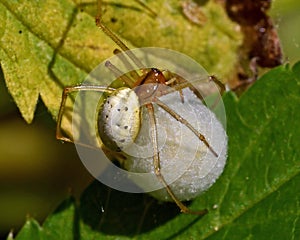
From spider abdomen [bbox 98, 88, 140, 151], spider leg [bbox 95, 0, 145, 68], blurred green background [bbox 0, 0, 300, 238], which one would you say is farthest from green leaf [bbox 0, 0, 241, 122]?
blurred green background [bbox 0, 0, 300, 238]

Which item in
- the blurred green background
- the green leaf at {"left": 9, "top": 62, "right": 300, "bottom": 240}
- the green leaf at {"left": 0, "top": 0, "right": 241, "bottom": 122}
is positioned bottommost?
the blurred green background

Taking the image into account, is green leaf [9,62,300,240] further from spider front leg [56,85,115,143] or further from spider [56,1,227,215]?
spider front leg [56,85,115,143]

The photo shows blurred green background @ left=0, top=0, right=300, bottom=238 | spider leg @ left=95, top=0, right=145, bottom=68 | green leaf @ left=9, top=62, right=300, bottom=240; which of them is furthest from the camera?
blurred green background @ left=0, top=0, right=300, bottom=238

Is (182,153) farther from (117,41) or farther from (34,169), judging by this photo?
(34,169)

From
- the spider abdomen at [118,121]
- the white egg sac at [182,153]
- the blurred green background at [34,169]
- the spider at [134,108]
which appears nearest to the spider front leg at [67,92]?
the spider at [134,108]

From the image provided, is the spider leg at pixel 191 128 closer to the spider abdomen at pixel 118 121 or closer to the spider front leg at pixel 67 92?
the spider abdomen at pixel 118 121

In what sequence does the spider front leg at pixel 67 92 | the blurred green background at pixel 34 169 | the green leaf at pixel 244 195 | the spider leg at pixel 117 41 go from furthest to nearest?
1. the blurred green background at pixel 34 169
2. the spider leg at pixel 117 41
3. the spider front leg at pixel 67 92
4. the green leaf at pixel 244 195
